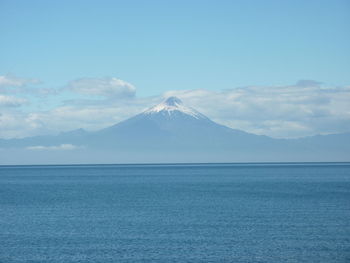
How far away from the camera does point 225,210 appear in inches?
2163

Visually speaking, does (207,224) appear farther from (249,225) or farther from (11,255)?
(11,255)

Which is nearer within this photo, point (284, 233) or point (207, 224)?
point (284, 233)

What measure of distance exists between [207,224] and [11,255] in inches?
678

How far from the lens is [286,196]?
71312 millimetres

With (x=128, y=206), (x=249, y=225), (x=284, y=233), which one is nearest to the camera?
(x=284, y=233)

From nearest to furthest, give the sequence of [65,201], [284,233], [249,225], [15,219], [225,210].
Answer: [284,233] < [249,225] < [15,219] < [225,210] < [65,201]

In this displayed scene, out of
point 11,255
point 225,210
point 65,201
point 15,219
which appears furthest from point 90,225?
point 65,201

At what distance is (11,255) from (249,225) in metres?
19.4

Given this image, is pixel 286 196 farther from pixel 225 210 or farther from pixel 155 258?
pixel 155 258

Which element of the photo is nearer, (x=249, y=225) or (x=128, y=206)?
(x=249, y=225)

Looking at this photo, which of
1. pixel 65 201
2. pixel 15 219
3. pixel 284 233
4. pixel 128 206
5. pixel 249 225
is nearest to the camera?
pixel 284 233

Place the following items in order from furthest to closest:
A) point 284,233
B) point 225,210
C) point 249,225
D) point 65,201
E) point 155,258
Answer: point 65,201
point 225,210
point 249,225
point 284,233
point 155,258

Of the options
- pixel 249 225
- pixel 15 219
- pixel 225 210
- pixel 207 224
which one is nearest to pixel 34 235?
pixel 15 219

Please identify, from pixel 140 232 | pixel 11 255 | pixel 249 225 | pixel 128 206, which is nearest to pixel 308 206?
pixel 249 225
